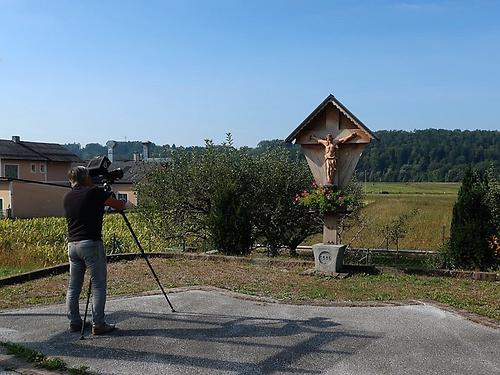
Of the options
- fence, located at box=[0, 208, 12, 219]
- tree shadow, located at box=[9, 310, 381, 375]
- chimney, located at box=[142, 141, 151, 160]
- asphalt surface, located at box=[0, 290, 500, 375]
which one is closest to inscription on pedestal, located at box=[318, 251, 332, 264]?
asphalt surface, located at box=[0, 290, 500, 375]

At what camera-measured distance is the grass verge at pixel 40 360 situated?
15.8 feet

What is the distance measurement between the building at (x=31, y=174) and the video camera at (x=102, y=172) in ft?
103

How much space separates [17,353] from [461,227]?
29.9 feet

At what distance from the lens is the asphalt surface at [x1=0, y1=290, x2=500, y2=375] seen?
498 centimetres

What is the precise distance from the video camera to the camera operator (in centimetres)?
34

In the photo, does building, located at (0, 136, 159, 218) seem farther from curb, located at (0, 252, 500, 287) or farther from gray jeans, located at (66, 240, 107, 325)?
gray jeans, located at (66, 240, 107, 325)

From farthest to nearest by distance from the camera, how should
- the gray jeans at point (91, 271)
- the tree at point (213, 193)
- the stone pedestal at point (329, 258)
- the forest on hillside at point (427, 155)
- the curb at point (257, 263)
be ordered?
the forest on hillside at point (427, 155)
the tree at point (213, 193)
the stone pedestal at point (329, 258)
the curb at point (257, 263)
the gray jeans at point (91, 271)

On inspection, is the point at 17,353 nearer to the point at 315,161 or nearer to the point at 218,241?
the point at 315,161

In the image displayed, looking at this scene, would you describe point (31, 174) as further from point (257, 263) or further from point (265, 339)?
point (265, 339)

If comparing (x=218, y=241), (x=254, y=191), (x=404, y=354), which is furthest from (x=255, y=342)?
(x=254, y=191)

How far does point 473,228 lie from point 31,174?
40.6 m

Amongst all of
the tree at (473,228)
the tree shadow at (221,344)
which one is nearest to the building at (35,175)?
the tree at (473,228)

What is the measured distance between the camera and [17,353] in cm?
527

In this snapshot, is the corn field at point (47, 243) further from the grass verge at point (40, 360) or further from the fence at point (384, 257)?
the grass verge at point (40, 360)
